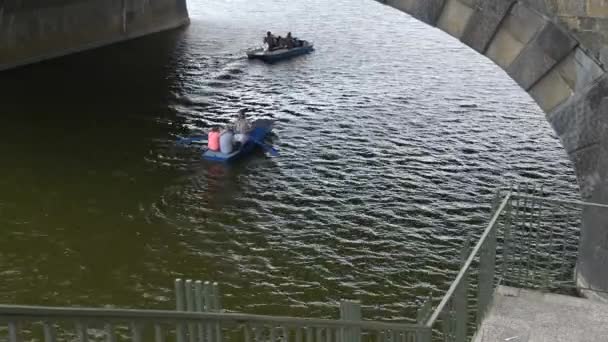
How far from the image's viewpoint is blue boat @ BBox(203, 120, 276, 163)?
18797 mm

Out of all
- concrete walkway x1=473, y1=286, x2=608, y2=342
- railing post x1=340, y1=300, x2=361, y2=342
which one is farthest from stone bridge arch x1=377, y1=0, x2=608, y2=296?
railing post x1=340, y1=300, x2=361, y2=342

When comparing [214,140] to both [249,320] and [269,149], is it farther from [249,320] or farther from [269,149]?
[249,320]

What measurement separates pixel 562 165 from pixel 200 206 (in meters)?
9.13

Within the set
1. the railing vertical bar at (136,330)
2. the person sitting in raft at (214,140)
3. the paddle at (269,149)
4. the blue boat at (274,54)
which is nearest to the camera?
the railing vertical bar at (136,330)

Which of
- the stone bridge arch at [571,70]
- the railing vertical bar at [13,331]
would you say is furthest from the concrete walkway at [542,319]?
the railing vertical bar at [13,331]

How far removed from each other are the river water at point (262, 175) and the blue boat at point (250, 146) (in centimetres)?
29

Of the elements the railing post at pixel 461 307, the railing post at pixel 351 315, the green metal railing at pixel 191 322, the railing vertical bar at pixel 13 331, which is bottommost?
the railing post at pixel 461 307

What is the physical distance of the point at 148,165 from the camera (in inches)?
722

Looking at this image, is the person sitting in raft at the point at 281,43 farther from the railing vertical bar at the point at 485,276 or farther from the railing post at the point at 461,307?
the railing post at the point at 461,307

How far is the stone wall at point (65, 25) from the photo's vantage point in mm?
26516

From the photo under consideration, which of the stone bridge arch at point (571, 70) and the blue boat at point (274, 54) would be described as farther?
the blue boat at point (274, 54)

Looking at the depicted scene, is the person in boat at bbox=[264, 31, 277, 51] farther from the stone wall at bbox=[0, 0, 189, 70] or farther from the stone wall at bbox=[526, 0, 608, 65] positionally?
the stone wall at bbox=[526, 0, 608, 65]

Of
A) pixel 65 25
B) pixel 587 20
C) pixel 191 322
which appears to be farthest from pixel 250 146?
pixel 191 322

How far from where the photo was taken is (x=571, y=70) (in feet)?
27.8
